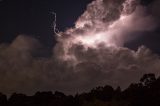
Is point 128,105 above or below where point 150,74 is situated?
below

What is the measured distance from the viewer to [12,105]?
146625 millimetres

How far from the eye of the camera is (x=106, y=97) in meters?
139

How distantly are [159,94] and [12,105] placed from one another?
172 ft

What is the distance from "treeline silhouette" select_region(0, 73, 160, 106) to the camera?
A: 119 m

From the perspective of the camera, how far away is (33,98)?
500 ft

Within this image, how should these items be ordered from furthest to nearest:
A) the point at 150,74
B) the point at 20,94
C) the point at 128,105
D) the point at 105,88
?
1. the point at 20,94
2. the point at 105,88
3. the point at 150,74
4. the point at 128,105

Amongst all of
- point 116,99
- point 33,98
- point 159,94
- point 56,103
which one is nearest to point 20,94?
point 33,98

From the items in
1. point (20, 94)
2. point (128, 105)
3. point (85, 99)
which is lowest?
point (128, 105)

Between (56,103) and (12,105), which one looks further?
(12,105)

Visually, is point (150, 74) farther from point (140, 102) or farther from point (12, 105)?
point (12, 105)

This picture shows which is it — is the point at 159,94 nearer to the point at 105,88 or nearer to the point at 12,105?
the point at 105,88

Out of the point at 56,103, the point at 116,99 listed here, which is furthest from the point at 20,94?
the point at 116,99

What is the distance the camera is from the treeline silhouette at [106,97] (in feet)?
390

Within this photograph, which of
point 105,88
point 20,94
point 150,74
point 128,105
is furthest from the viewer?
point 20,94
